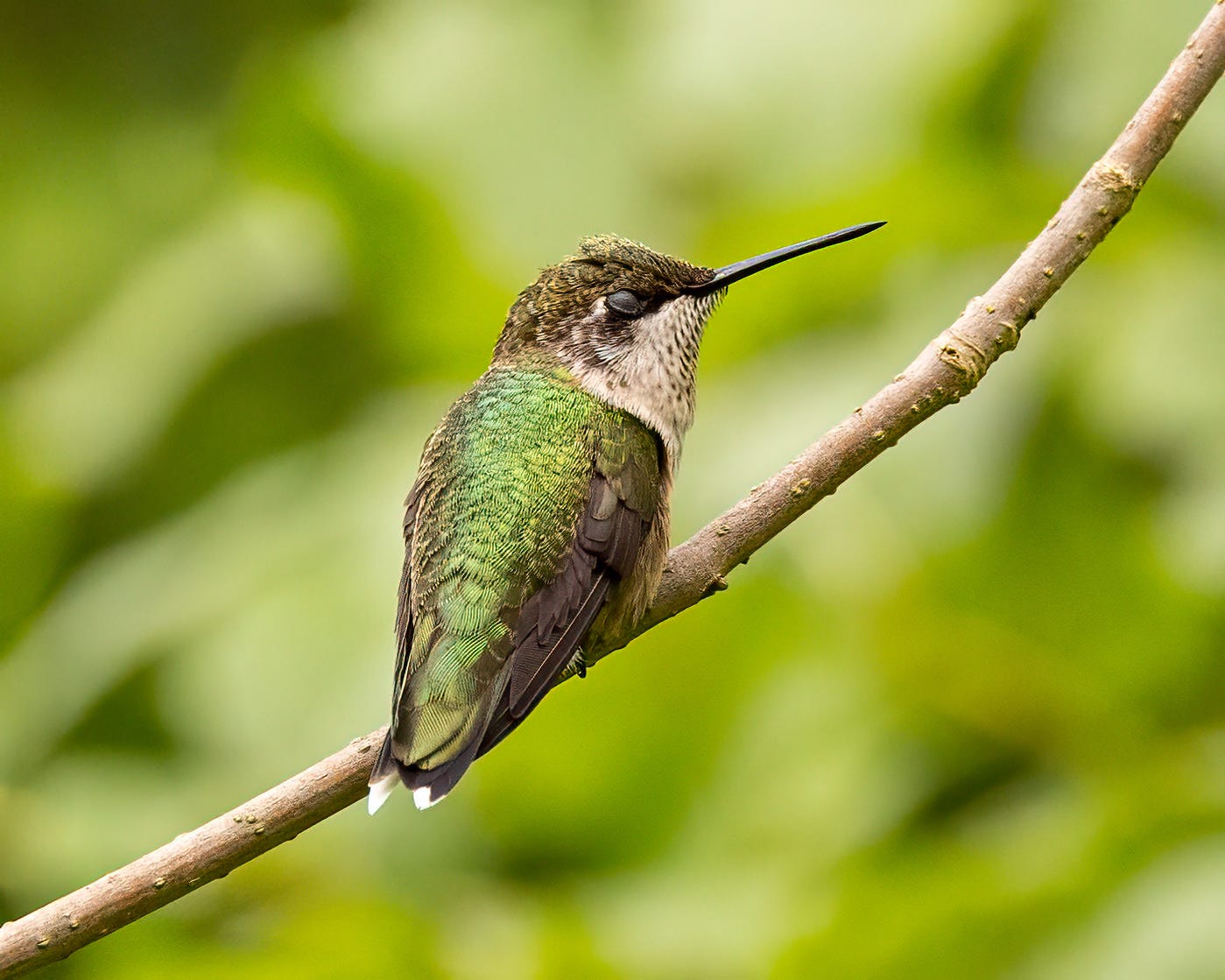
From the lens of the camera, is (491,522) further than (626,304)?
No

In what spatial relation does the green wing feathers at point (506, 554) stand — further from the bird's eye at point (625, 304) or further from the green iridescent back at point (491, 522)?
the bird's eye at point (625, 304)

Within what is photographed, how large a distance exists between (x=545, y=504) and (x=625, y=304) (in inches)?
26.0

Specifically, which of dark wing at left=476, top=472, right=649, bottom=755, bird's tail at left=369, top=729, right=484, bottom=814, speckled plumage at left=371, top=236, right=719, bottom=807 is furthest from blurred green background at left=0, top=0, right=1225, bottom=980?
bird's tail at left=369, top=729, right=484, bottom=814

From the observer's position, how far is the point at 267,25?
6.28 meters

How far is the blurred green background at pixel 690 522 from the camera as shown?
12.0 ft

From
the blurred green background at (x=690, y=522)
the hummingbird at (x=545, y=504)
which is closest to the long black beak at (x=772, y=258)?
the hummingbird at (x=545, y=504)

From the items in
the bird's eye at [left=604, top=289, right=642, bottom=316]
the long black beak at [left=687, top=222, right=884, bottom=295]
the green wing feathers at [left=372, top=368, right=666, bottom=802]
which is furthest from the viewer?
the bird's eye at [left=604, top=289, right=642, bottom=316]

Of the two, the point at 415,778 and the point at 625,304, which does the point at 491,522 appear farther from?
the point at 625,304

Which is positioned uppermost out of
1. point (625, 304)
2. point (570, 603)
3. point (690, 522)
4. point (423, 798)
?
point (625, 304)

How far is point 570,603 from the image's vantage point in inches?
99.5

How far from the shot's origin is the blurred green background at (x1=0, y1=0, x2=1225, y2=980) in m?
3.66

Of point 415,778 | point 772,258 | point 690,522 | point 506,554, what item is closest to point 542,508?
point 506,554

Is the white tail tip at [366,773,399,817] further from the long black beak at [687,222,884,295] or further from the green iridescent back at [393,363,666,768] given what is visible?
the long black beak at [687,222,884,295]

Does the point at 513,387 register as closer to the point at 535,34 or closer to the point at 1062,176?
the point at 1062,176
